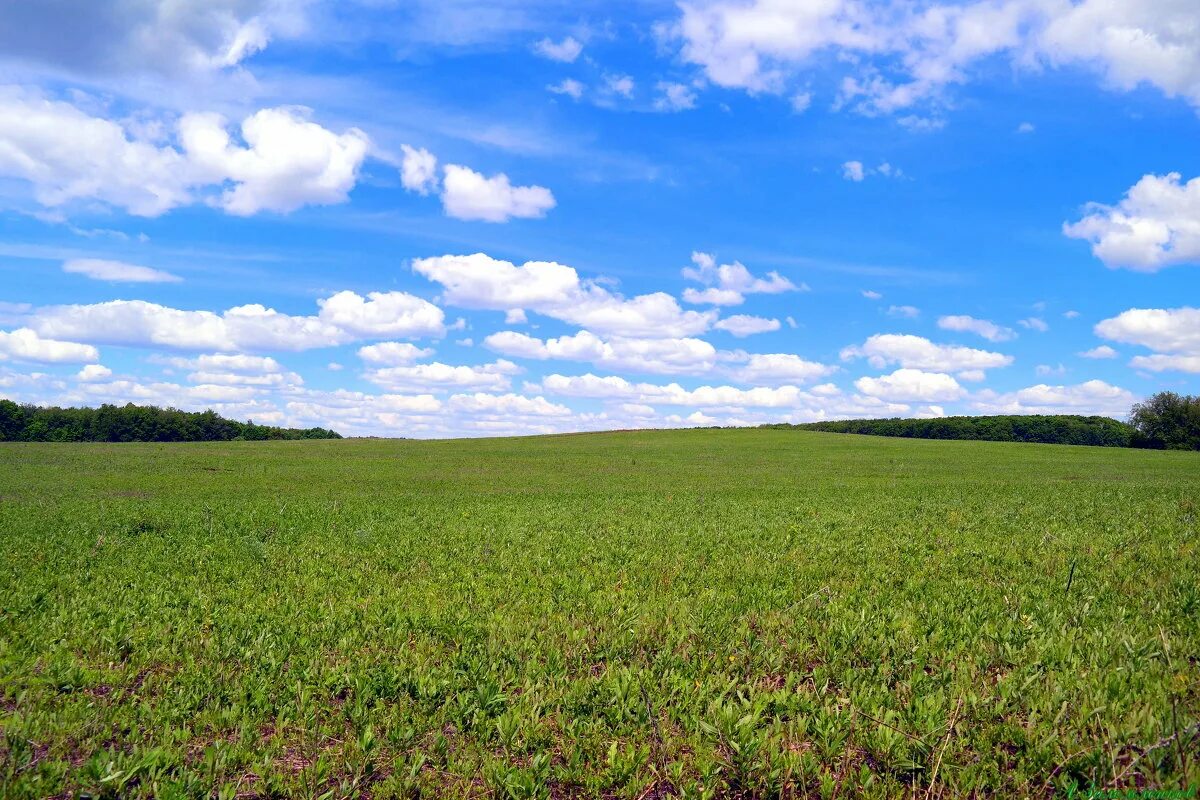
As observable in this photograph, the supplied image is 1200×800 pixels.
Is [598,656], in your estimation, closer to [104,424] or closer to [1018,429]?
[104,424]

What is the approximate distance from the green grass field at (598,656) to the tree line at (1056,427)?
10786cm

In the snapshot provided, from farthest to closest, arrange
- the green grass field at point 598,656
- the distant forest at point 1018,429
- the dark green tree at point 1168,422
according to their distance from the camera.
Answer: the distant forest at point 1018,429 → the dark green tree at point 1168,422 → the green grass field at point 598,656

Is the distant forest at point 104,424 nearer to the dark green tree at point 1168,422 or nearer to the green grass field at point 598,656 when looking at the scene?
the green grass field at point 598,656

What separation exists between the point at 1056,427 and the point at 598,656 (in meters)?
142

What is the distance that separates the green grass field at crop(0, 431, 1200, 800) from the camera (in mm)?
5574

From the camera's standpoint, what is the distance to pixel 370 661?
7.91 metres

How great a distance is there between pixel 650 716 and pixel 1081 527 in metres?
15.5

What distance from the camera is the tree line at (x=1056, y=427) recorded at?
112 metres

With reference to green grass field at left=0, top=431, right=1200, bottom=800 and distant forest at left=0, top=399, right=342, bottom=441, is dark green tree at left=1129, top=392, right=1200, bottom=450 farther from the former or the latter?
distant forest at left=0, top=399, right=342, bottom=441

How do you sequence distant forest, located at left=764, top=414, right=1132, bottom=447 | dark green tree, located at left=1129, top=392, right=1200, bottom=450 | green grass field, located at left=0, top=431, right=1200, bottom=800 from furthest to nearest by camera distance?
distant forest, located at left=764, top=414, right=1132, bottom=447, dark green tree, located at left=1129, top=392, right=1200, bottom=450, green grass field, located at left=0, top=431, right=1200, bottom=800

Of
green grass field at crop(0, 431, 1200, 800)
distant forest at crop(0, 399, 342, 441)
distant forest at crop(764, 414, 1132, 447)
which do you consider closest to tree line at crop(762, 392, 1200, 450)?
distant forest at crop(764, 414, 1132, 447)

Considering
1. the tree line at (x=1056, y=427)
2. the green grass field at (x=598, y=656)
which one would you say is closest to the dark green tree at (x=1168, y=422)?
the tree line at (x=1056, y=427)

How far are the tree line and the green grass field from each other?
108 meters

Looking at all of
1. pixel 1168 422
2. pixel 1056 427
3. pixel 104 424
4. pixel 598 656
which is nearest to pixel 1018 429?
pixel 1056 427
